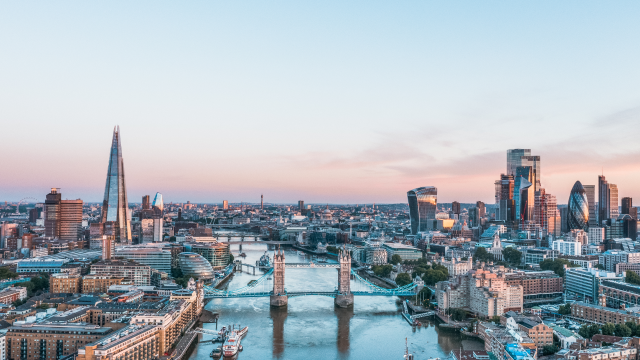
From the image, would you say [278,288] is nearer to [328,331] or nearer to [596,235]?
[328,331]

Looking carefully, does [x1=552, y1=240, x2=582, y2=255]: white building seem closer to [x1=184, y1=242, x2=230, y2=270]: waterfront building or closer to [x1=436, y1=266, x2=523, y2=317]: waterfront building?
[x1=436, y1=266, x2=523, y2=317]: waterfront building

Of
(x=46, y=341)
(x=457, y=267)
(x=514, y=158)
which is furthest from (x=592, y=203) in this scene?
(x=46, y=341)

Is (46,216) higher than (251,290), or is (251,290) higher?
(46,216)

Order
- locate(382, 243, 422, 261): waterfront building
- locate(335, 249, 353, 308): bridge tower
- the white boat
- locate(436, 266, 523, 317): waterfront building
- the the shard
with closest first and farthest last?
the white boat, locate(436, 266, 523, 317): waterfront building, locate(335, 249, 353, 308): bridge tower, locate(382, 243, 422, 261): waterfront building, the the shard

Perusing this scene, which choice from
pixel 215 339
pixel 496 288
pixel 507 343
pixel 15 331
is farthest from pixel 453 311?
pixel 15 331

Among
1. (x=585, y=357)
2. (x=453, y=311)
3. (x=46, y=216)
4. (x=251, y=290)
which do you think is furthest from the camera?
(x=46, y=216)

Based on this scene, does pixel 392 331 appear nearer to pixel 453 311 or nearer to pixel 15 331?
pixel 453 311

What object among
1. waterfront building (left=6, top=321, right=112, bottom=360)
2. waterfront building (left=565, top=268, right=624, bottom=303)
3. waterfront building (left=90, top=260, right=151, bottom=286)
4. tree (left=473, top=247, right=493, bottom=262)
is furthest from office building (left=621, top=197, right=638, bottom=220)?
waterfront building (left=6, top=321, right=112, bottom=360)
